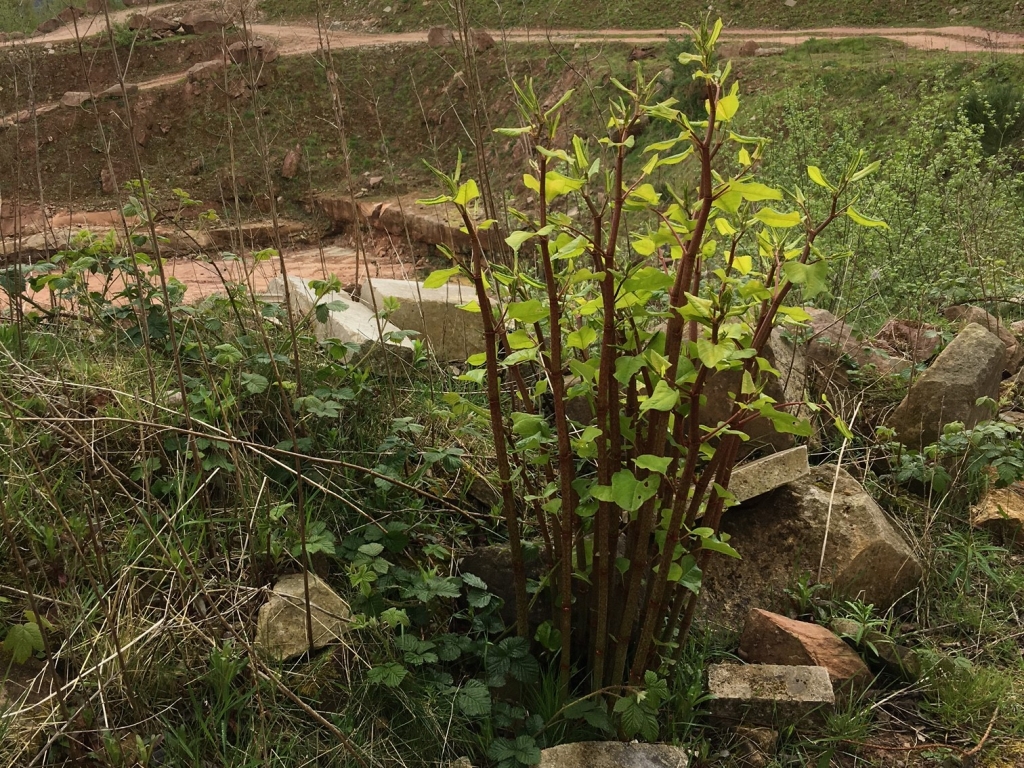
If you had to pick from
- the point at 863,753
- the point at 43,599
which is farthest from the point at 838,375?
the point at 43,599

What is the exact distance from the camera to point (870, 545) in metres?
2.38

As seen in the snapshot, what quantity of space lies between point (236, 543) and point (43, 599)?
441mm

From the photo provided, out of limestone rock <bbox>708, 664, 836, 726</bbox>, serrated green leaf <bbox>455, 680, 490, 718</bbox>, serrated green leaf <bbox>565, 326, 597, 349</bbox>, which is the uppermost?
serrated green leaf <bbox>565, 326, 597, 349</bbox>

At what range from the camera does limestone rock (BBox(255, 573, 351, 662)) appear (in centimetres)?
194

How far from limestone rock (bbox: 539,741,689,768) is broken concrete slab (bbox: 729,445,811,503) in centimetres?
83

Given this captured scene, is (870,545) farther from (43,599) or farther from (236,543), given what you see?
(43,599)

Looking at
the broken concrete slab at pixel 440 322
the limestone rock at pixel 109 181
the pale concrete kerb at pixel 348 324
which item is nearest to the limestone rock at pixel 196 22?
the limestone rock at pixel 109 181

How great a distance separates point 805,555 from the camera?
2447 mm

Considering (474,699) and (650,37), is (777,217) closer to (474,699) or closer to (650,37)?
(474,699)

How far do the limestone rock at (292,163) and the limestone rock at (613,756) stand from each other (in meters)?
17.4

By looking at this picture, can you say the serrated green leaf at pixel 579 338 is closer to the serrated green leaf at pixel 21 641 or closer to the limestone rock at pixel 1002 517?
the serrated green leaf at pixel 21 641

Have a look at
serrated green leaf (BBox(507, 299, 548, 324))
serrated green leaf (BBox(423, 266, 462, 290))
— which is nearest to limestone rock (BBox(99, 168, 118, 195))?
serrated green leaf (BBox(423, 266, 462, 290))

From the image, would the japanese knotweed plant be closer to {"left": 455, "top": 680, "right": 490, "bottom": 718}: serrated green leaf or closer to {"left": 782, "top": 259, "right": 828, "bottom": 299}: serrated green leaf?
{"left": 782, "top": 259, "right": 828, "bottom": 299}: serrated green leaf

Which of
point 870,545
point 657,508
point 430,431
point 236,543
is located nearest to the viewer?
point 657,508
